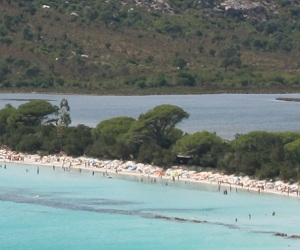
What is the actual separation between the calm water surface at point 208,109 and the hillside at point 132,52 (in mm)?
2412

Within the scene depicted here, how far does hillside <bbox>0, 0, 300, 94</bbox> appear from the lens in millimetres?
160875

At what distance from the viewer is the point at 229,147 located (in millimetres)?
75375

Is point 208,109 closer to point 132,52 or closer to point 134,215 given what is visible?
point 132,52

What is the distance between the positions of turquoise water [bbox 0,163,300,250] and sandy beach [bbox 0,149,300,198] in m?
0.93

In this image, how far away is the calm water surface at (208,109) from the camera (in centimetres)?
11225

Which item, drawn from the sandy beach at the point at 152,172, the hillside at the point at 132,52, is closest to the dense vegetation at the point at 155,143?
the sandy beach at the point at 152,172

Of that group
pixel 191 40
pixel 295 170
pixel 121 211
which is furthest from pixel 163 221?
pixel 191 40

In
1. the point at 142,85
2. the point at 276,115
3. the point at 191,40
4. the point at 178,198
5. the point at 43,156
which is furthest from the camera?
the point at 191,40

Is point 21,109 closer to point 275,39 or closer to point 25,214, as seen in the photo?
point 25,214

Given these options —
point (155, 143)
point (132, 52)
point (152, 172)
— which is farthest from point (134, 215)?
point (132, 52)

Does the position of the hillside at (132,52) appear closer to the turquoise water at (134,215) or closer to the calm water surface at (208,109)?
the calm water surface at (208,109)

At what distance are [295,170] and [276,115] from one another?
62353 millimetres

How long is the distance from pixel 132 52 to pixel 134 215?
106194 millimetres

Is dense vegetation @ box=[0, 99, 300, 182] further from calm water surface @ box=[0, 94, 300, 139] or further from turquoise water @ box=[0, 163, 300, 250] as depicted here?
calm water surface @ box=[0, 94, 300, 139]
